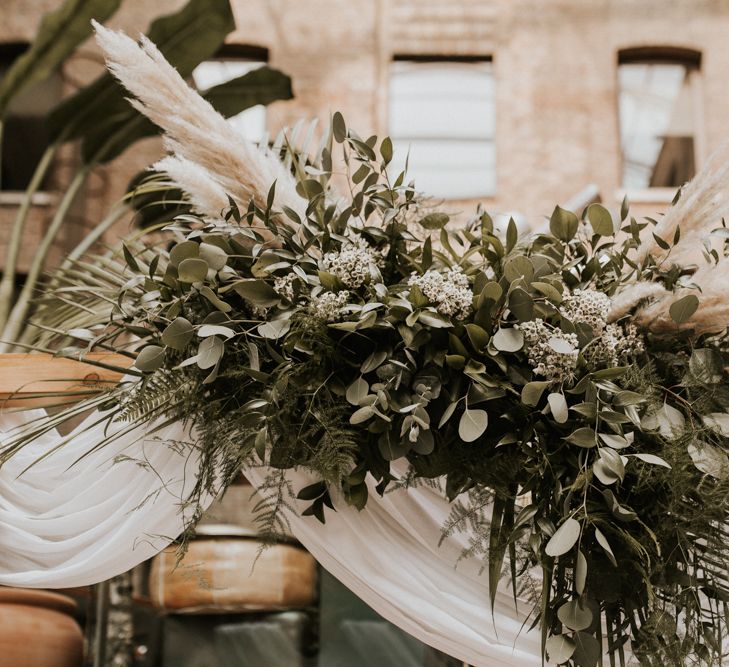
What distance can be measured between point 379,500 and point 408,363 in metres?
0.39

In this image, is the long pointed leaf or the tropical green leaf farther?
the tropical green leaf

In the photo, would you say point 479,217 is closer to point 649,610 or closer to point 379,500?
point 379,500

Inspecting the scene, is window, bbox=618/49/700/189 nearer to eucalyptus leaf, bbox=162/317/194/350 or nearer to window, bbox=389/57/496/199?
window, bbox=389/57/496/199

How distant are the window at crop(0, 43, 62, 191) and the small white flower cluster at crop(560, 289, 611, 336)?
318 inches

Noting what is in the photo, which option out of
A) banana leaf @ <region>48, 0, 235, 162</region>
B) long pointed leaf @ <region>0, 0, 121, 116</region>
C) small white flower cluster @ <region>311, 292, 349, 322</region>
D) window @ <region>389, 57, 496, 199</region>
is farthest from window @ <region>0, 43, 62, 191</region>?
small white flower cluster @ <region>311, 292, 349, 322</region>

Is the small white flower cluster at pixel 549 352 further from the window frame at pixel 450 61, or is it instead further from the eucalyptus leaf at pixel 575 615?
the window frame at pixel 450 61

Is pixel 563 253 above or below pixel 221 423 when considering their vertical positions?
above

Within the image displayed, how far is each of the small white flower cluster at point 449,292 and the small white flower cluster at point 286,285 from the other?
0.79 feet

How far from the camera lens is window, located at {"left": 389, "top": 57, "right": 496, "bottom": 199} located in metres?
9.09

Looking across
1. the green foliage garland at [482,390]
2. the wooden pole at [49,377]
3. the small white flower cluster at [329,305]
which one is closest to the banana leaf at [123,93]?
the wooden pole at [49,377]

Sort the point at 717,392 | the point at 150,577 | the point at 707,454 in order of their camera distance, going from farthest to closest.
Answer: the point at 150,577 < the point at 717,392 < the point at 707,454

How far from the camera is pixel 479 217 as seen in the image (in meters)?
2.21

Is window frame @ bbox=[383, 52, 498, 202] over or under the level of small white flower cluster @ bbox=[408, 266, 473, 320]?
over

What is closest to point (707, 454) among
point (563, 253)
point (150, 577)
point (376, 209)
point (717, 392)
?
point (717, 392)
